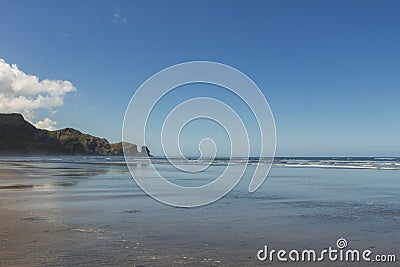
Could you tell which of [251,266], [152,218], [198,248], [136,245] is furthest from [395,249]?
[152,218]

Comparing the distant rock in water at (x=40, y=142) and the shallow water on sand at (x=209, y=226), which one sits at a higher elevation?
the distant rock in water at (x=40, y=142)

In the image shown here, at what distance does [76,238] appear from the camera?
879 centimetres

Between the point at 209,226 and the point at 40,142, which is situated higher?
the point at 40,142

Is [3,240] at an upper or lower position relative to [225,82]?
lower

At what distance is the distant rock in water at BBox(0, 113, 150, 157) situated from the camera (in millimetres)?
160875

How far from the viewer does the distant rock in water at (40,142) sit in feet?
528

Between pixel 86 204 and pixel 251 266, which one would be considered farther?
pixel 86 204

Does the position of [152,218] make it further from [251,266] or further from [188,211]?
[251,266]

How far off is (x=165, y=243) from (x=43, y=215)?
17.8ft

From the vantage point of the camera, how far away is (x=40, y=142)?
17688 cm

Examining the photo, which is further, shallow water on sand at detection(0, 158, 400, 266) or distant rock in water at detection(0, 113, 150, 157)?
distant rock in water at detection(0, 113, 150, 157)

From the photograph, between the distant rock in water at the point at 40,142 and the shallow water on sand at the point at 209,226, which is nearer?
the shallow water on sand at the point at 209,226

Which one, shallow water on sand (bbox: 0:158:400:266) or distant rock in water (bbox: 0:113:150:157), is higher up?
distant rock in water (bbox: 0:113:150:157)

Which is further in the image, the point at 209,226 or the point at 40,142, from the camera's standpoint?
the point at 40,142
